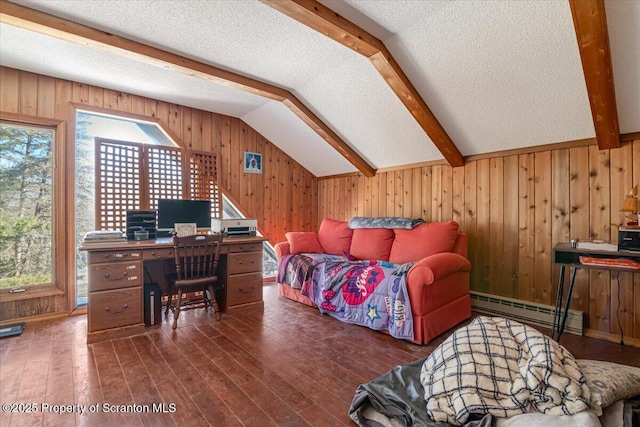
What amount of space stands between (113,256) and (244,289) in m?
1.29

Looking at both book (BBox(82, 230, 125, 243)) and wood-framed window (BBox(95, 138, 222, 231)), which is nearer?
book (BBox(82, 230, 125, 243))

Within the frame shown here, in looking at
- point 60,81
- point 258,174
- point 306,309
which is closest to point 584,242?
point 306,309

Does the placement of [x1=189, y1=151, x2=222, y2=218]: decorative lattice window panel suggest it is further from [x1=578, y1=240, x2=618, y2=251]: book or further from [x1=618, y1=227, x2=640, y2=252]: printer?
[x1=618, y1=227, x2=640, y2=252]: printer

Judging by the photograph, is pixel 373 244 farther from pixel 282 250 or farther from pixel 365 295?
pixel 282 250

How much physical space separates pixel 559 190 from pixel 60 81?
510 centimetres

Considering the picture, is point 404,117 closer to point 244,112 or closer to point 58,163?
point 244,112

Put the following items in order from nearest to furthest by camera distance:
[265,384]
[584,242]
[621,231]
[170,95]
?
[265,384], [621,231], [584,242], [170,95]

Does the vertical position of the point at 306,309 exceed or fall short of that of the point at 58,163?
it falls short

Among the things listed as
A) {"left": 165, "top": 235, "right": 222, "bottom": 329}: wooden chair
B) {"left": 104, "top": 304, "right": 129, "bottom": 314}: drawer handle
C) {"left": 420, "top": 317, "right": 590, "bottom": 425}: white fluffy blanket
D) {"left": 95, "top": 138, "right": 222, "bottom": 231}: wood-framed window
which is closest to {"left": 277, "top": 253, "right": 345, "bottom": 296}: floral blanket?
{"left": 165, "top": 235, "right": 222, "bottom": 329}: wooden chair

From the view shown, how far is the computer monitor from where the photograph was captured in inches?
129

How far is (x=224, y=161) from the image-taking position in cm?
426

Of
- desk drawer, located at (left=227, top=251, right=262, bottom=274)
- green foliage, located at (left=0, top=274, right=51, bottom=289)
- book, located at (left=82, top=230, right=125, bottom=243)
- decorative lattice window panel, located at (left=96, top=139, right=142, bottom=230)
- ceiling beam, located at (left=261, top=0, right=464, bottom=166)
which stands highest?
ceiling beam, located at (left=261, top=0, right=464, bottom=166)

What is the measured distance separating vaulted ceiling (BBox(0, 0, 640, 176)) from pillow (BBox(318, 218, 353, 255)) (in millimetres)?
1332

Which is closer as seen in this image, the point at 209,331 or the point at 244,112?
the point at 209,331
